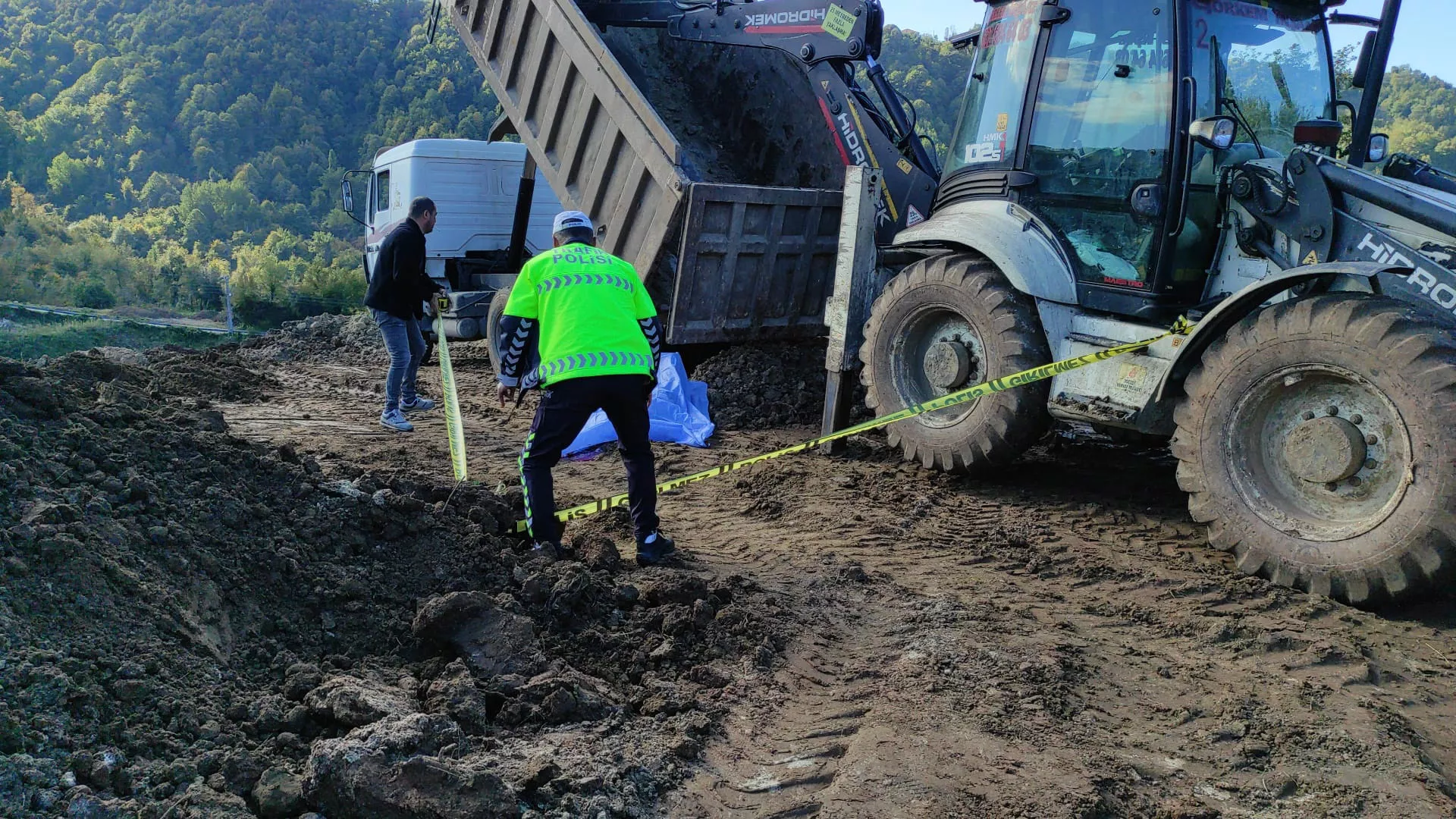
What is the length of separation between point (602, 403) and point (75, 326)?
9950mm

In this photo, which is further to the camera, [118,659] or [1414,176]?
[1414,176]

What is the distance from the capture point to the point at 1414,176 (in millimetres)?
5582

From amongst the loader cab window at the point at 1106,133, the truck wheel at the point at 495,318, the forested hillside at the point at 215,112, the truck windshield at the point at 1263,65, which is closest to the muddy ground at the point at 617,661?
the loader cab window at the point at 1106,133

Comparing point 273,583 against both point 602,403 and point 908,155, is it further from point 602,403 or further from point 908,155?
point 908,155

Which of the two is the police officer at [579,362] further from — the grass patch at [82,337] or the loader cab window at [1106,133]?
the grass patch at [82,337]

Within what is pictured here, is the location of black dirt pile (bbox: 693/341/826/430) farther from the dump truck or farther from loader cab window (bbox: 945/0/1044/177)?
loader cab window (bbox: 945/0/1044/177)

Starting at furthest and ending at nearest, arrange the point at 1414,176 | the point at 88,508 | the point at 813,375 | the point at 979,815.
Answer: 1. the point at 813,375
2. the point at 1414,176
3. the point at 88,508
4. the point at 979,815

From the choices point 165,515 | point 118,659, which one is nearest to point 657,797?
point 118,659

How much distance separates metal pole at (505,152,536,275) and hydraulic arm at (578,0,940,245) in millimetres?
3112

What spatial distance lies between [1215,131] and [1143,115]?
1.80 ft

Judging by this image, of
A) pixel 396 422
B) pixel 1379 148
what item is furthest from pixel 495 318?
pixel 1379 148

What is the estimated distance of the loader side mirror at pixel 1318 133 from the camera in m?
4.84

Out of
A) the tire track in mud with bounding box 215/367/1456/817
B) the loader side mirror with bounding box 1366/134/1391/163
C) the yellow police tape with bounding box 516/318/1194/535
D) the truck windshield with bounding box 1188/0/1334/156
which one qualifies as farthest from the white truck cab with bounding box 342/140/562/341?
the loader side mirror with bounding box 1366/134/1391/163

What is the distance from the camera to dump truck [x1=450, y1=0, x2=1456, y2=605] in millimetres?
4371
